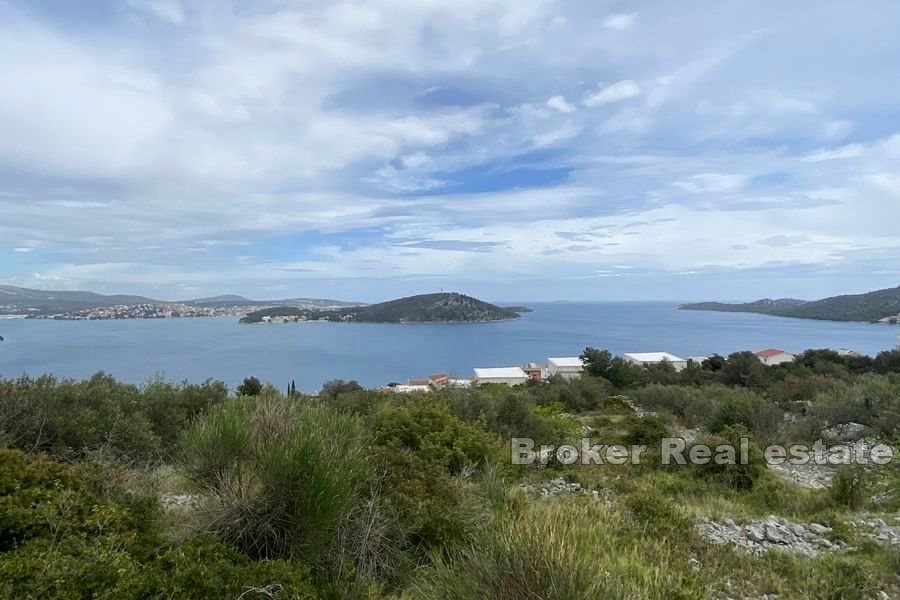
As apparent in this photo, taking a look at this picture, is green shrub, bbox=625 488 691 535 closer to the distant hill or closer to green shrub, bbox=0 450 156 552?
green shrub, bbox=0 450 156 552

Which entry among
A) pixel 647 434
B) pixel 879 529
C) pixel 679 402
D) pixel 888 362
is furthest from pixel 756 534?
pixel 888 362

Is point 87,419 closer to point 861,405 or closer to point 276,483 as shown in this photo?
point 276,483

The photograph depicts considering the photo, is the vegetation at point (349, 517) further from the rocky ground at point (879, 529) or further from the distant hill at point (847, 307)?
the distant hill at point (847, 307)

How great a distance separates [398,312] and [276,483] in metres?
97.7

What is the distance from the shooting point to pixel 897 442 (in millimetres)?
9703

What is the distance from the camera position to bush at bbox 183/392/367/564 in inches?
131

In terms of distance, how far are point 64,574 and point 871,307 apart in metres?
98.4

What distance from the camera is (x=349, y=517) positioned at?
378 centimetres

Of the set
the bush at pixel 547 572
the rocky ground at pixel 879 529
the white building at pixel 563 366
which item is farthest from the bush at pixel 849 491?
the white building at pixel 563 366

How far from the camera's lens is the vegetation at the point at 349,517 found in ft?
8.44

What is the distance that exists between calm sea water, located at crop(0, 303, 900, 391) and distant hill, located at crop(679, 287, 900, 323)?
1.89 metres

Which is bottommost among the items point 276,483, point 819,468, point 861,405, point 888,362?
point 888,362

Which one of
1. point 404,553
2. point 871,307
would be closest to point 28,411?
point 404,553

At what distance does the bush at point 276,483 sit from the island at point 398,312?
313 feet
